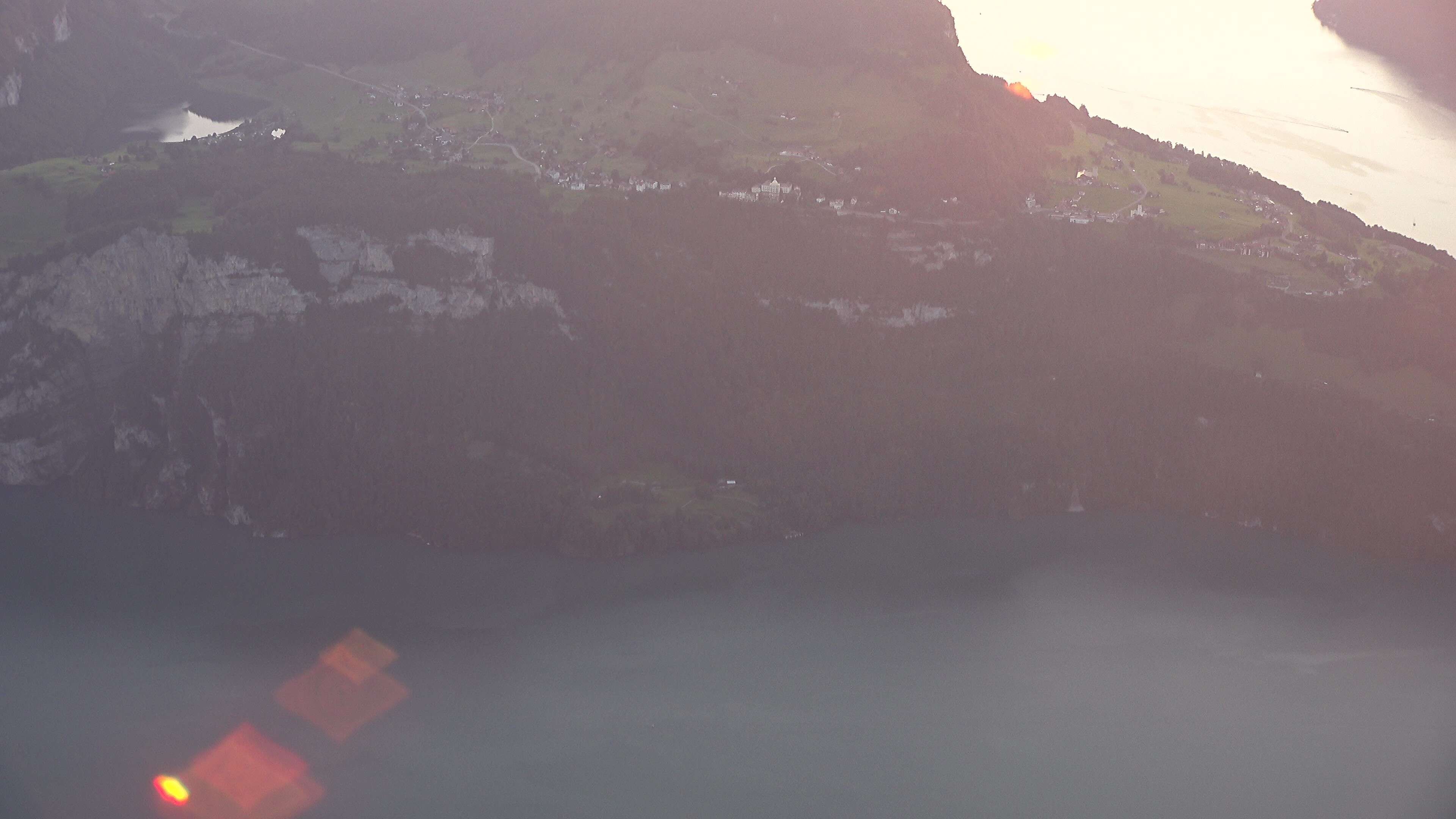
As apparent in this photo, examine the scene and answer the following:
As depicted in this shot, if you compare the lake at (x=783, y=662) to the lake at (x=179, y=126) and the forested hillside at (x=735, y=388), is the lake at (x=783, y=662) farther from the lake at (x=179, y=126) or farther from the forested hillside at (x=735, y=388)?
the lake at (x=179, y=126)

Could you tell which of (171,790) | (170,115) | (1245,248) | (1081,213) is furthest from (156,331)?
(1245,248)

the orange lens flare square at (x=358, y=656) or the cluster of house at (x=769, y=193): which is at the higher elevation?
the cluster of house at (x=769, y=193)

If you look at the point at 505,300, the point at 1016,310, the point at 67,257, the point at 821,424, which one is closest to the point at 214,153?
the point at 67,257

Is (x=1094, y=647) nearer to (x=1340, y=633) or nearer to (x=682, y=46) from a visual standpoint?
(x=1340, y=633)

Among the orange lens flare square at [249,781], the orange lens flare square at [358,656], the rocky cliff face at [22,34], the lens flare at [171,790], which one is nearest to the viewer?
the orange lens flare square at [249,781]

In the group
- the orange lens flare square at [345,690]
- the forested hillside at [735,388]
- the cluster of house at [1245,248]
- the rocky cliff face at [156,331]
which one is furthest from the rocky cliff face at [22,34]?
the cluster of house at [1245,248]

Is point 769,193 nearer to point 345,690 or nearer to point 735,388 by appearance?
point 735,388

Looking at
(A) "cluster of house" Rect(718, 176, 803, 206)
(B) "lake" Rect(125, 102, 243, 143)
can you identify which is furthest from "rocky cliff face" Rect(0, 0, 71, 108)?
(A) "cluster of house" Rect(718, 176, 803, 206)
